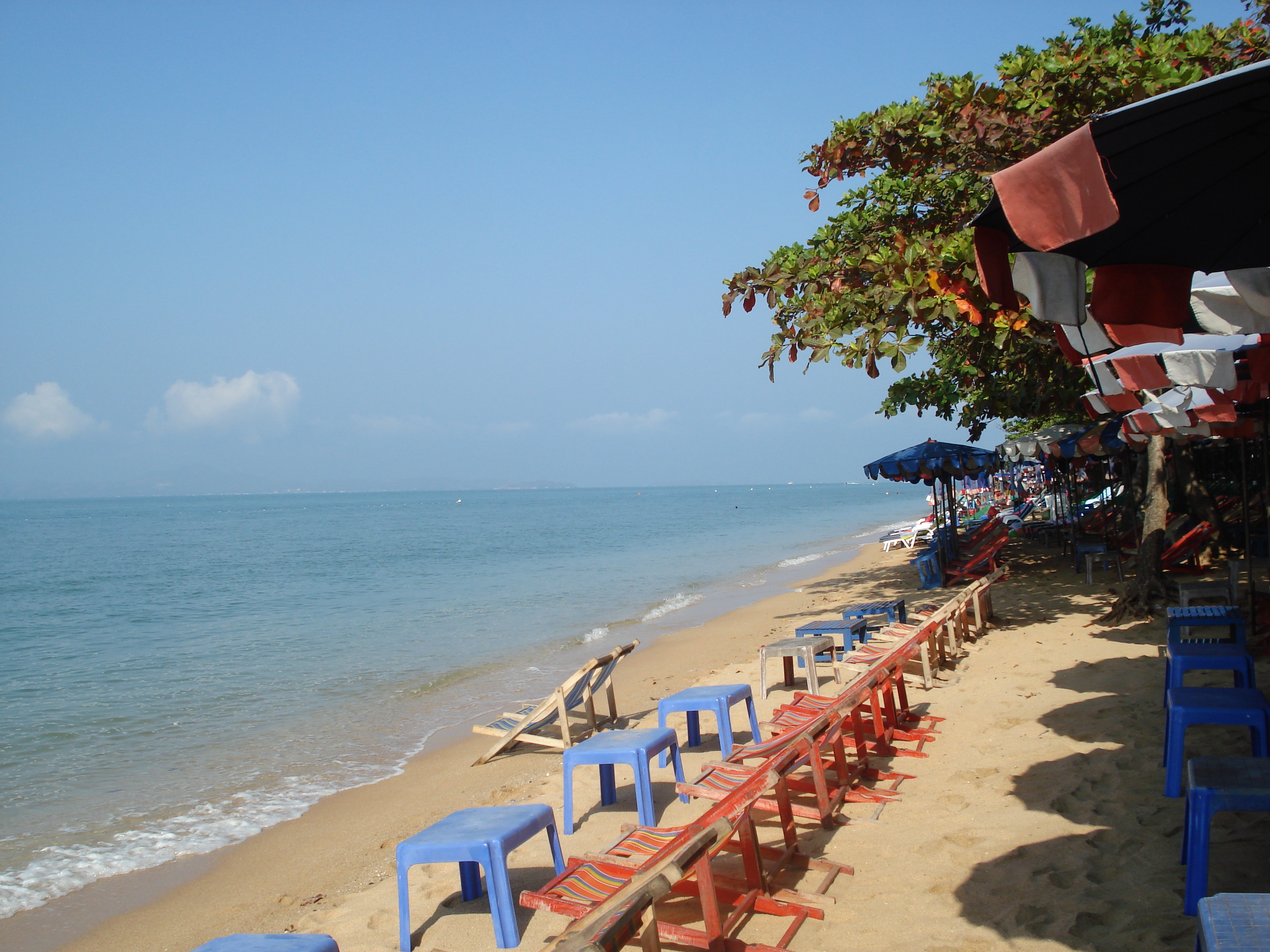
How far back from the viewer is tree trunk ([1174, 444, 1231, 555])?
38.7 ft

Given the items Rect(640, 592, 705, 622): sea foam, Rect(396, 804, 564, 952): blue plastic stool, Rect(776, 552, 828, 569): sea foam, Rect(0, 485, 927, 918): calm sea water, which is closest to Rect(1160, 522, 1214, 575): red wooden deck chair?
Rect(0, 485, 927, 918): calm sea water

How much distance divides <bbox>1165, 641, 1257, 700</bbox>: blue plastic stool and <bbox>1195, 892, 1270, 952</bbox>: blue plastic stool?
2935 millimetres

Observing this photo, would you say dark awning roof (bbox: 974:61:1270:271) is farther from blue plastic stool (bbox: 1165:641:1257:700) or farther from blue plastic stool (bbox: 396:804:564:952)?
blue plastic stool (bbox: 396:804:564:952)

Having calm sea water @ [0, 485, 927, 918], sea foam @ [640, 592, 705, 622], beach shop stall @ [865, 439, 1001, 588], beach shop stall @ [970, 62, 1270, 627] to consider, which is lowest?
sea foam @ [640, 592, 705, 622]

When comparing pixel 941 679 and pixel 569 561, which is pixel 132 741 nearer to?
pixel 941 679

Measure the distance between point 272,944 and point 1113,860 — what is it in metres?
3.19

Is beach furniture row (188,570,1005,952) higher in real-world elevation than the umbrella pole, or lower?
lower

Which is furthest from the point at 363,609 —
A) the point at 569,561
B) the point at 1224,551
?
the point at 1224,551

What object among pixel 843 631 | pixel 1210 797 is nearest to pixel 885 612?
pixel 843 631

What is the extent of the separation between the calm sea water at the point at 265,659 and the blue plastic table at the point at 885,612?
2857mm

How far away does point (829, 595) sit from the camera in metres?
15.4

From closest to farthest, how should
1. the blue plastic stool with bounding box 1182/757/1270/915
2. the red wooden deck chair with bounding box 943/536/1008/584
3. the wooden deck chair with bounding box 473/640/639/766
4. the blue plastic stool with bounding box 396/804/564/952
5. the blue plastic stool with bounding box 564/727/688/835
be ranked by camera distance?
the blue plastic stool with bounding box 1182/757/1270/915 < the blue plastic stool with bounding box 396/804/564/952 < the blue plastic stool with bounding box 564/727/688/835 < the wooden deck chair with bounding box 473/640/639/766 < the red wooden deck chair with bounding box 943/536/1008/584

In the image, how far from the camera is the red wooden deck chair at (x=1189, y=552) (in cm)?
982

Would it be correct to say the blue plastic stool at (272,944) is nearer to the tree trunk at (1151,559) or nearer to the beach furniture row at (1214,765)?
the beach furniture row at (1214,765)
